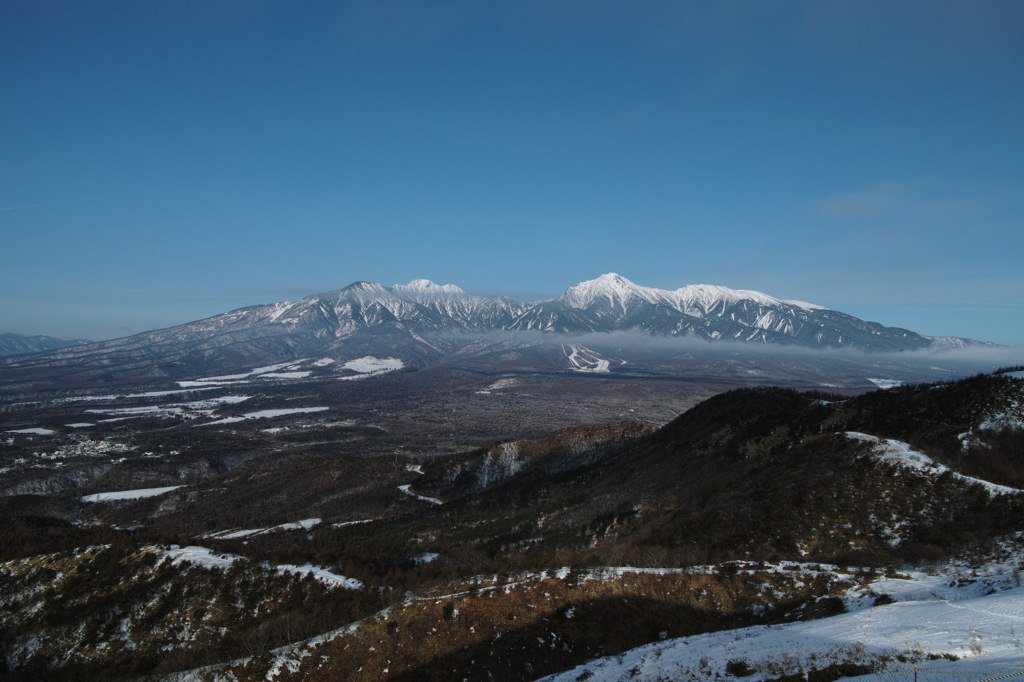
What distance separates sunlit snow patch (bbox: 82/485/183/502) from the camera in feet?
254

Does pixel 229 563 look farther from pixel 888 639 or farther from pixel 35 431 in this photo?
pixel 35 431

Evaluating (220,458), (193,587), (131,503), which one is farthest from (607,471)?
(220,458)

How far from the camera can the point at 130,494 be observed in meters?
80.1

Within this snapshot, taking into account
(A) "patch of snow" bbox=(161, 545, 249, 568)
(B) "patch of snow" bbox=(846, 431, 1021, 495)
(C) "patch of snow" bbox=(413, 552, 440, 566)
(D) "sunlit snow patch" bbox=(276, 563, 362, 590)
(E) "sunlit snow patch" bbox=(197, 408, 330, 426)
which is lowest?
(E) "sunlit snow patch" bbox=(197, 408, 330, 426)

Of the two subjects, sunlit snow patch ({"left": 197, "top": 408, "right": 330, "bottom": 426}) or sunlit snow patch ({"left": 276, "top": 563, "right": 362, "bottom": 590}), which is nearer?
sunlit snow patch ({"left": 276, "top": 563, "right": 362, "bottom": 590})

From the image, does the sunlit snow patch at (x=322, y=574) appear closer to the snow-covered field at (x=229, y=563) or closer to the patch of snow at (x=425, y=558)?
the snow-covered field at (x=229, y=563)

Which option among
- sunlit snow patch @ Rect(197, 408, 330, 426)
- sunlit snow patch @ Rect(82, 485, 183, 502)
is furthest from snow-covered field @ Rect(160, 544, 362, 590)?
sunlit snow patch @ Rect(197, 408, 330, 426)

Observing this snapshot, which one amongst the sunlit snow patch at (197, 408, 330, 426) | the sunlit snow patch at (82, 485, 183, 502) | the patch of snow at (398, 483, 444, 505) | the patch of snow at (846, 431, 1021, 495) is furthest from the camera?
the sunlit snow patch at (197, 408, 330, 426)

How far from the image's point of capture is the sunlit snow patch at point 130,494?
77500 mm

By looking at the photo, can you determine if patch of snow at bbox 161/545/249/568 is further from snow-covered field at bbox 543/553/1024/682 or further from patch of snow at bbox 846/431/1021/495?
patch of snow at bbox 846/431/1021/495

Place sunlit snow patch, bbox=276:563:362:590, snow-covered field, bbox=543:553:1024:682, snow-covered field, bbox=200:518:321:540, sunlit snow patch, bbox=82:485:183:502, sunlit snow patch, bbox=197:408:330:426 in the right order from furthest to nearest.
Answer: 1. sunlit snow patch, bbox=197:408:330:426
2. sunlit snow patch, bbox=82:485:183:502
3. snow-covered field, bbox=200:518:321:540
4. sunlit snow patch, bbox=276:563:362:590
5. snow-covered field, bbox=543:553:1024:682

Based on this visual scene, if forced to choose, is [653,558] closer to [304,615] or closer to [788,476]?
[788,476]

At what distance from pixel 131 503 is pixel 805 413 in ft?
310

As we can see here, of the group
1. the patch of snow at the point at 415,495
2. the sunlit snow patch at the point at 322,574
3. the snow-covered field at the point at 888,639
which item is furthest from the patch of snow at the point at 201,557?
the patch of snow at the point at 415,495
